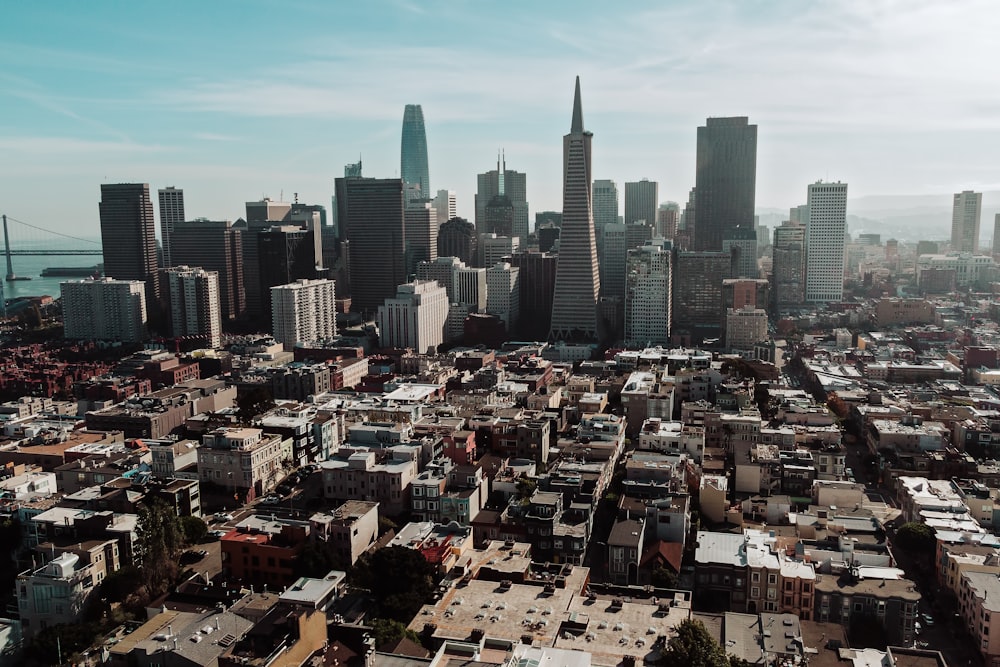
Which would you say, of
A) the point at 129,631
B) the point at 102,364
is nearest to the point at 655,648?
the point at 129,631

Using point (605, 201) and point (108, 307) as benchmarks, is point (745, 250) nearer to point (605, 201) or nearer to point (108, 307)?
point (605, 201)

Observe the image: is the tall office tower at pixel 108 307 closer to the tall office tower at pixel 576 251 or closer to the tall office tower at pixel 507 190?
the tall office tower at pixel 576 251

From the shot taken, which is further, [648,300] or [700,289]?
[700,289]

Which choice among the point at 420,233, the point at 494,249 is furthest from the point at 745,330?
the point at 420,233

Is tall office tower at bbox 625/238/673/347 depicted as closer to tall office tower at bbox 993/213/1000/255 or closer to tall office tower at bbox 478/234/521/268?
tall office tower at bbox 478/234/521/268

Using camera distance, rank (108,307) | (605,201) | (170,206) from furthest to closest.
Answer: (605,201)
(170,206)
(108,307)

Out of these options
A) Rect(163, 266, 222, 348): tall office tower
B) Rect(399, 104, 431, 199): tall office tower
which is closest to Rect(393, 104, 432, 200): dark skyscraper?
Rect(399, 104, 431, 199): tall office tower

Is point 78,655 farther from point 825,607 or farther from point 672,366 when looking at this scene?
point 672,366
